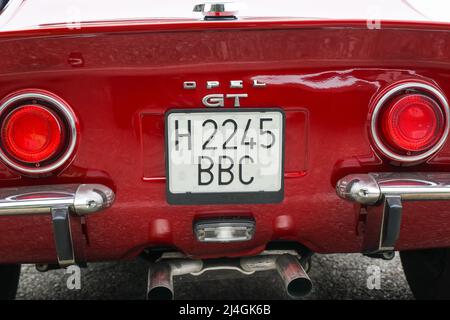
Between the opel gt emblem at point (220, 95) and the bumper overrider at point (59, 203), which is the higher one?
the opel gt emblem at point (220, 95)

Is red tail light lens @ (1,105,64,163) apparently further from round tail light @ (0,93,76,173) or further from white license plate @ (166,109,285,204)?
white license plate @ (166,109,285,204)

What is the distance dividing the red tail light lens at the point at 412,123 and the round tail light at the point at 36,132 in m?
1.03

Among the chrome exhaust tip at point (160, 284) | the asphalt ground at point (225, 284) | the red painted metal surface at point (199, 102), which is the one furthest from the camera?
the asphalt ground at point (225, 284)

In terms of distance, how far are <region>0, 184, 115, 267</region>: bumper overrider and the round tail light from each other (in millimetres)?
80

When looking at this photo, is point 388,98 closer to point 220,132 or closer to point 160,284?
point 220,132

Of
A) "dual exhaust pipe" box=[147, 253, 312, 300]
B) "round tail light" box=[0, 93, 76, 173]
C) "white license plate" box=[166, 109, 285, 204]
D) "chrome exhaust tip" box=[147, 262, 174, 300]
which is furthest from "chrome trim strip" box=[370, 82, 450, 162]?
"round tail light" box=[0, 93, 76, 173]

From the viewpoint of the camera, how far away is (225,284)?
8.95ft

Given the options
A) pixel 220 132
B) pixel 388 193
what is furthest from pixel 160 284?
pixel 388 193

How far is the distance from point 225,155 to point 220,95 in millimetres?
193

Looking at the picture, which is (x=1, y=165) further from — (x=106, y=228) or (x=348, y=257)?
(x=348, y=257)

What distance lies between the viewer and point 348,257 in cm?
305

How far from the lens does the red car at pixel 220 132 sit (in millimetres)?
1662

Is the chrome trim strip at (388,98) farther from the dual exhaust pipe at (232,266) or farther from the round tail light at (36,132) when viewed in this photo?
the round tail light at (36,132)

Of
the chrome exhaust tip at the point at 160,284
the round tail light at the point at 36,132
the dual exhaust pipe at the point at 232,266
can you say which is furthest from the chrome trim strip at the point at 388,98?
the round tail light at the point at 36,132
